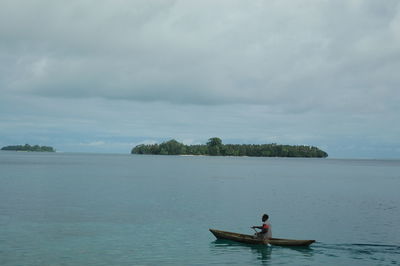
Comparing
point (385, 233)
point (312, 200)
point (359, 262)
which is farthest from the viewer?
point (312, 200)

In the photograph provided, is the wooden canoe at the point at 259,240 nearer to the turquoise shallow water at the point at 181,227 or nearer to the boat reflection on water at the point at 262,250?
the boat reflection on water at the point at 262,250

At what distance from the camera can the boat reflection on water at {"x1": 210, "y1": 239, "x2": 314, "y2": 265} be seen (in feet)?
118

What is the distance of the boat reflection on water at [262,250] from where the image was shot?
35844 mm

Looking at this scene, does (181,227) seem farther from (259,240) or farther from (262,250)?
(262,250)

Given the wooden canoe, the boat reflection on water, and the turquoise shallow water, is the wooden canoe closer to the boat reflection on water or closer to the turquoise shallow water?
the boat reflection on water

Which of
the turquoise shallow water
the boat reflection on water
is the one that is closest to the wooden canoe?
the boat reflection on water

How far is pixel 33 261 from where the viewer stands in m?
32.2

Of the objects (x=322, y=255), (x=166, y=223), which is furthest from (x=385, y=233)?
(x=166, y=223)

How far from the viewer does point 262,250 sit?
3734 centimetres

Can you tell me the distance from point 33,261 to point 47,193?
45317 mm

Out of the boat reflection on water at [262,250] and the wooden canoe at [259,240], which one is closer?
the boat reflection on water at [262,250]

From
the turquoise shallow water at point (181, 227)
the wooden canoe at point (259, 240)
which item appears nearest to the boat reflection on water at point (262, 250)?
the turquoise shallow water at point (181, 227)

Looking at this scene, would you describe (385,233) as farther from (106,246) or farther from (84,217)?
Result: (84,217)

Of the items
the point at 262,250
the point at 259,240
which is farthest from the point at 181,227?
the point at 262,250
